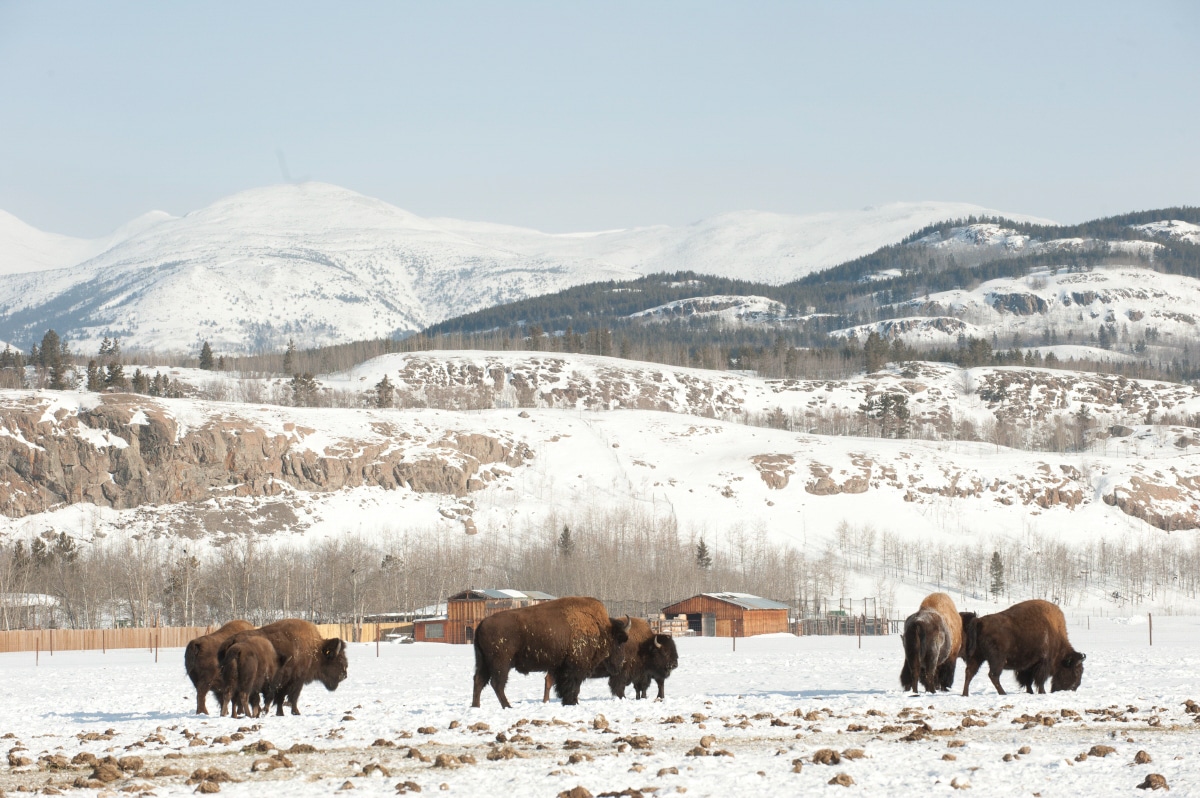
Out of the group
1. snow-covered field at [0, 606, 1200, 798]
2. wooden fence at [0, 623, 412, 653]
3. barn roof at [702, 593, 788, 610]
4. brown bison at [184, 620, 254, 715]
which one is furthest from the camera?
barn roof at [702, 593, 788, 610]

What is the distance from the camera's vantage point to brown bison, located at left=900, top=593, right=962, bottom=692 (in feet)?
76.8

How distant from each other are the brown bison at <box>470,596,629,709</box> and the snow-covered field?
0.64 m

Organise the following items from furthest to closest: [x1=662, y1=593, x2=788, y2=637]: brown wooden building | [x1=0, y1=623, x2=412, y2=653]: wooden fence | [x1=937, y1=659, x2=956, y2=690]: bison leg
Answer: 1. [x1=662, y1=593, x2=788, y2=637]: brown wooden building
2. [x1=0, y1=623, x2=412, y2=653]: wooden fence
3. [x1=937, y1=659, x2=956, y2=690]: bison leg

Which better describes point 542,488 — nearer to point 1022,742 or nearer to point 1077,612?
point 1077,612

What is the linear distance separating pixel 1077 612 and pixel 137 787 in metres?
125

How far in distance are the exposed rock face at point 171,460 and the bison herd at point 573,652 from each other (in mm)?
130855

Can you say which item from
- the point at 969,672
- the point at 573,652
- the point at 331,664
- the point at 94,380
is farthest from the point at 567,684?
the point at 94,380

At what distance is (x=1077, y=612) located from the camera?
12569cm

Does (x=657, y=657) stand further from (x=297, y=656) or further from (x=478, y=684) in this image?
(x=297, y=656)

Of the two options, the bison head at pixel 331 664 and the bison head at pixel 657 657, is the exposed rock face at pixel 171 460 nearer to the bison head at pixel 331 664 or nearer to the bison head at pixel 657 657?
the bison head at pixel 331 664

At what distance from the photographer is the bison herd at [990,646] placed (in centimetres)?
2355

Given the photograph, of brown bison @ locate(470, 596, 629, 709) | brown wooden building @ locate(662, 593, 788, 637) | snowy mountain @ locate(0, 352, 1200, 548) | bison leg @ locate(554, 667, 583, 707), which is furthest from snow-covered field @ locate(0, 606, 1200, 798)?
snowy mountain @ locate(0, 352, 1200, 548)

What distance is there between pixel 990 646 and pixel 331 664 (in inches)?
500

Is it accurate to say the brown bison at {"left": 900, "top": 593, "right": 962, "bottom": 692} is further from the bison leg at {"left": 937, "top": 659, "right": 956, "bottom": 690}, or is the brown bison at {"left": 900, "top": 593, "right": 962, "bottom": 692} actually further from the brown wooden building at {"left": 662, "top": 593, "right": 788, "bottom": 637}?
the brown wooden building at {"left": 662, "top": 593, "right": 788, "bottom": 637}
